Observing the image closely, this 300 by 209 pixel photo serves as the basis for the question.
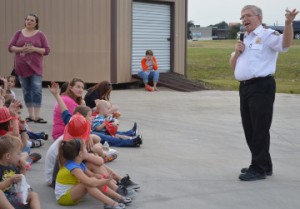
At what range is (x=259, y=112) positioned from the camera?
21.2ft

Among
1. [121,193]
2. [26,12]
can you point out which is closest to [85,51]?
[26,12]

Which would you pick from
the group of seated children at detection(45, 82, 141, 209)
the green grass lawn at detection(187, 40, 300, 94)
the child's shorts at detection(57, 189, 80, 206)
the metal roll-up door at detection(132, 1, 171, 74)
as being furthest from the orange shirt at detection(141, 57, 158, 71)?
the child's shorts at detection(57, 189, 80, 206)

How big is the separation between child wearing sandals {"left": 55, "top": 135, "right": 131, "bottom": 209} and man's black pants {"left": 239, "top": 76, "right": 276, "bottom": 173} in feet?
5.87

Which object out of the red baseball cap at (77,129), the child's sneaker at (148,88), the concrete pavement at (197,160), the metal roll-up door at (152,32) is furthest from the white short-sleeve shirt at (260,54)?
the metal roll-up door at (152,32)

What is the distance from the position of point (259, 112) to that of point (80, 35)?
11.2m

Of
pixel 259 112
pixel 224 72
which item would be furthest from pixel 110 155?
pixel 224 72

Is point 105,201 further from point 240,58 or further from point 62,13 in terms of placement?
point 62,13

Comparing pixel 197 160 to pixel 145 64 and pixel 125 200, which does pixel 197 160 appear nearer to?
pixel 125 200

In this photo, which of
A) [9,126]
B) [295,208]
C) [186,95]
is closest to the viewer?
[295,208]

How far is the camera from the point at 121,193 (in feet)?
18.7

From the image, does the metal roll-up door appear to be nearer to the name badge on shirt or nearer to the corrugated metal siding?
the corrugated metal siding

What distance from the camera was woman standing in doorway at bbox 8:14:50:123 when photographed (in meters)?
10.1

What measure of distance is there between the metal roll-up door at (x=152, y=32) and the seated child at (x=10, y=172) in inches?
494

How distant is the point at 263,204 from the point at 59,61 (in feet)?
40.9
